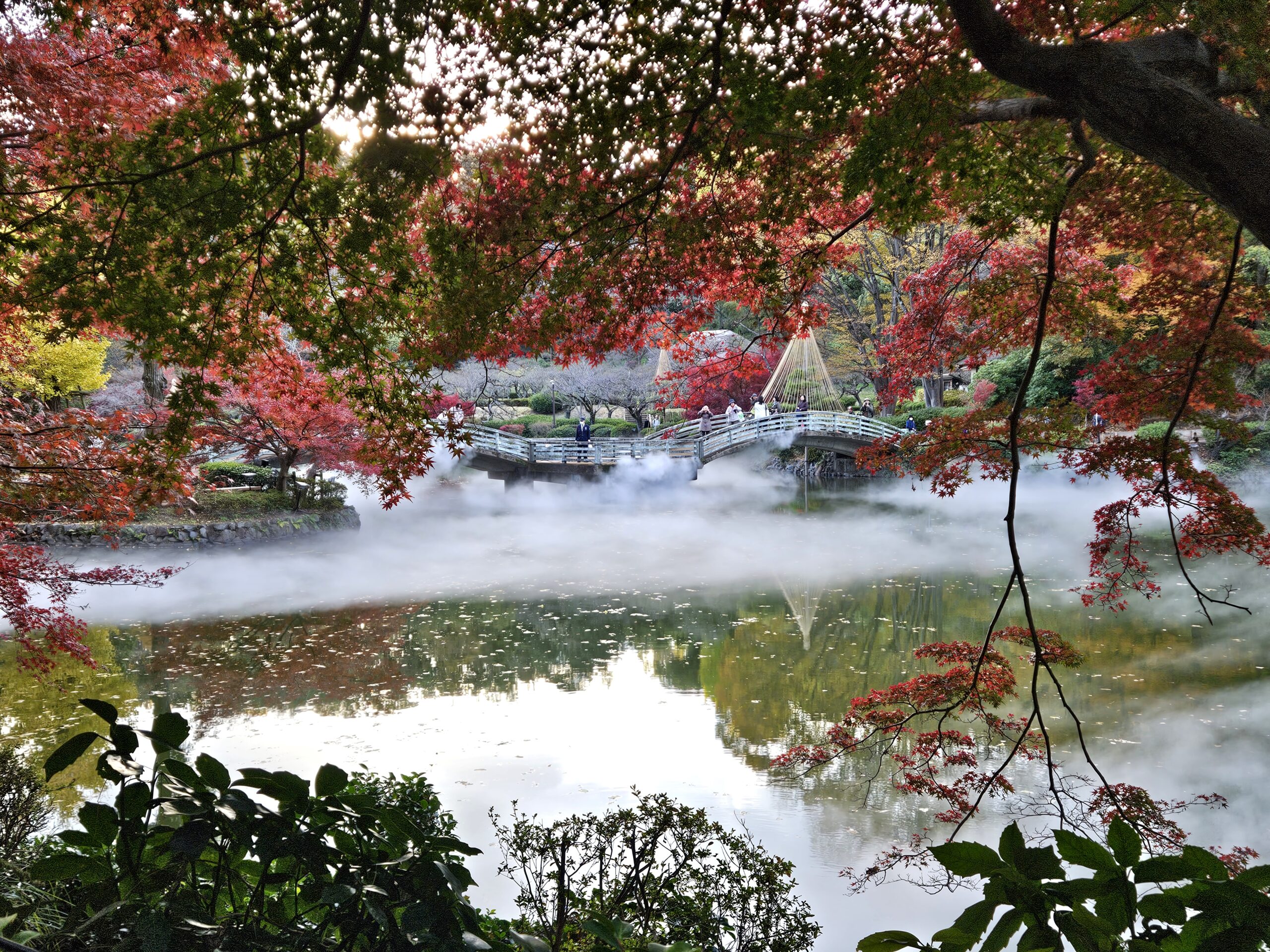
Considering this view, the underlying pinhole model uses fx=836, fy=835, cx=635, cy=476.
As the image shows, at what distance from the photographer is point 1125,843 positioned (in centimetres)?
68

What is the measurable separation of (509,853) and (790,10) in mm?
2534

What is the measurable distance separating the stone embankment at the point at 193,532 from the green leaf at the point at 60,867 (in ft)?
35.5

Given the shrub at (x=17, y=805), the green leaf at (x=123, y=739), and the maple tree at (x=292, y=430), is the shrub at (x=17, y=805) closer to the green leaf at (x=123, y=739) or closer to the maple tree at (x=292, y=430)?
the green leaf at (x=123, y=739)

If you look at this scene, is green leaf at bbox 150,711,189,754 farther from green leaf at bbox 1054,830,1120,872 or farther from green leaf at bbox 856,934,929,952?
green leaf at bbox 1054,830,1120,872

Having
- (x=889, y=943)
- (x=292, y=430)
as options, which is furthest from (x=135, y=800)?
(x=292, y=430)

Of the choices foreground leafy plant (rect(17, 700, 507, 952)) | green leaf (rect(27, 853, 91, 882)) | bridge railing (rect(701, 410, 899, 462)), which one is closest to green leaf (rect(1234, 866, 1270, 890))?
foreground leafy plant (rect(17, 700, 507, 952))

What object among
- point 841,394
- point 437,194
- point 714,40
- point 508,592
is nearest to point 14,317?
point 437,194

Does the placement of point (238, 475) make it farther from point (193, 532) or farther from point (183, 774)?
point (183, 774)

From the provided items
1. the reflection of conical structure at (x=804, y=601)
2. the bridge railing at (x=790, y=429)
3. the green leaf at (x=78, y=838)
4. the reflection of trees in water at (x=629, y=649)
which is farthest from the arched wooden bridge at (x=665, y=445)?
the green leaf at (x=78, y=838)

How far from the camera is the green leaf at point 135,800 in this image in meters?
0.82

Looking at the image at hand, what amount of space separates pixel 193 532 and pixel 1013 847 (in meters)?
12.5

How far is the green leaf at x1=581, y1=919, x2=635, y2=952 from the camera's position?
0.76 metres

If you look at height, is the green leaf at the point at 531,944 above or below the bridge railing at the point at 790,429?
below

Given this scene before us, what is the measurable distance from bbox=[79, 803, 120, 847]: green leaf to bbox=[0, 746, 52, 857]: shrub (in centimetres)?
152
